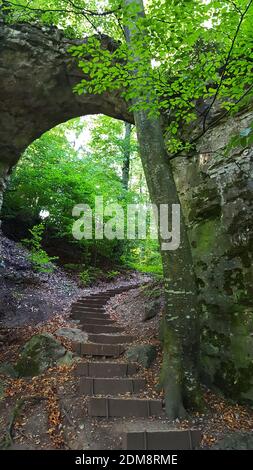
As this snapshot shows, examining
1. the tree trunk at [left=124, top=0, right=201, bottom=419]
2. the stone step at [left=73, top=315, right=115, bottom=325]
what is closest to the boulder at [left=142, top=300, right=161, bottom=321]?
the stone step at [left=73, top=315, right=115, bottom=325]

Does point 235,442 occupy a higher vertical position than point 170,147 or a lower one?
lower

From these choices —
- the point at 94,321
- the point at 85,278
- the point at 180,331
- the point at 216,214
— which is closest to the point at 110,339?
the point at 94,321

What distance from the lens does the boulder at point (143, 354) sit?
220 inches

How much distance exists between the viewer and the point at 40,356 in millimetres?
5551

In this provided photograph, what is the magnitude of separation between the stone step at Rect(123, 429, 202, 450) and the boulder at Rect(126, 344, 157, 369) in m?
1.66

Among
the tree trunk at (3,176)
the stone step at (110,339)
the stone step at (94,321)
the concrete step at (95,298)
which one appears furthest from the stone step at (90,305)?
the tree trunk at (3,176)

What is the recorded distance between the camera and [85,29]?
8352 millimetres

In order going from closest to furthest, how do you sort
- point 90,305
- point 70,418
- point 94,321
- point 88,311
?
point 70,418, point 94,321, point 88,311, point 90,305

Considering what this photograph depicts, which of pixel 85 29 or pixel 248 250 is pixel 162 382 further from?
pixel 85 29

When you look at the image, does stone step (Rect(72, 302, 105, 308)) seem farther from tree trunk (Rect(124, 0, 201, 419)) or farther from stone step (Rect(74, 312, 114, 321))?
tree trunk (Rect(124, 0, 201, 419))

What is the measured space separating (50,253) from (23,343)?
291 inches

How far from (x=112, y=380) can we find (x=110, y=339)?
5.64ft

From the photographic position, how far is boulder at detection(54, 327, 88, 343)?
6351 millimetres

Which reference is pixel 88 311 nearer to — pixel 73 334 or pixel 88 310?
pixel 88 310
